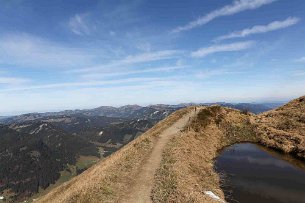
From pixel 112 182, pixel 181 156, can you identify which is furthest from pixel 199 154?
pixel 112 182

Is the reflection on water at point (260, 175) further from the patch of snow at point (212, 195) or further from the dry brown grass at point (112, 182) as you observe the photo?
the dry brown grass at point (112, 182)

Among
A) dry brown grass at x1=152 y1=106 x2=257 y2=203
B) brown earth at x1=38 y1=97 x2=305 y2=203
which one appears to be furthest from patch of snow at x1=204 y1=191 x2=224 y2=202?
dry brown grass at x1=152 y1=106 x2=257 y2=203

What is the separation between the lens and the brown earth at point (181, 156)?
3044cm

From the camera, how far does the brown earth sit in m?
30.4

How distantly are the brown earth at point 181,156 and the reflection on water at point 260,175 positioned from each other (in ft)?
5.92

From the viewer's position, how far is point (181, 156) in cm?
4328

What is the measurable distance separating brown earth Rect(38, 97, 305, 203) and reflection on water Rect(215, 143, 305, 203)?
1.81 meters

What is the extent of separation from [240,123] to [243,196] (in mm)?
39631

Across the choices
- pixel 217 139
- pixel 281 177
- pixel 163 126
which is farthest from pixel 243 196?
pixel 163 126

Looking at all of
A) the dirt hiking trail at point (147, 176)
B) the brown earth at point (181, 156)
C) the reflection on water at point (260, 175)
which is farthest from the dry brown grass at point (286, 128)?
the dirt hiking trail at point (147, 176)

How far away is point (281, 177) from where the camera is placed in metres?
39.4

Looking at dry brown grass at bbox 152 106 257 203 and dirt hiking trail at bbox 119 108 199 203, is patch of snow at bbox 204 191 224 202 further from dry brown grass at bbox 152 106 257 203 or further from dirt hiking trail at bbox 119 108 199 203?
dirt hiking trail at bbox 119 108 199 203

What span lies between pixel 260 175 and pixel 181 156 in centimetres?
1075

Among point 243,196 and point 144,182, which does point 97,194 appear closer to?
point 144,182
